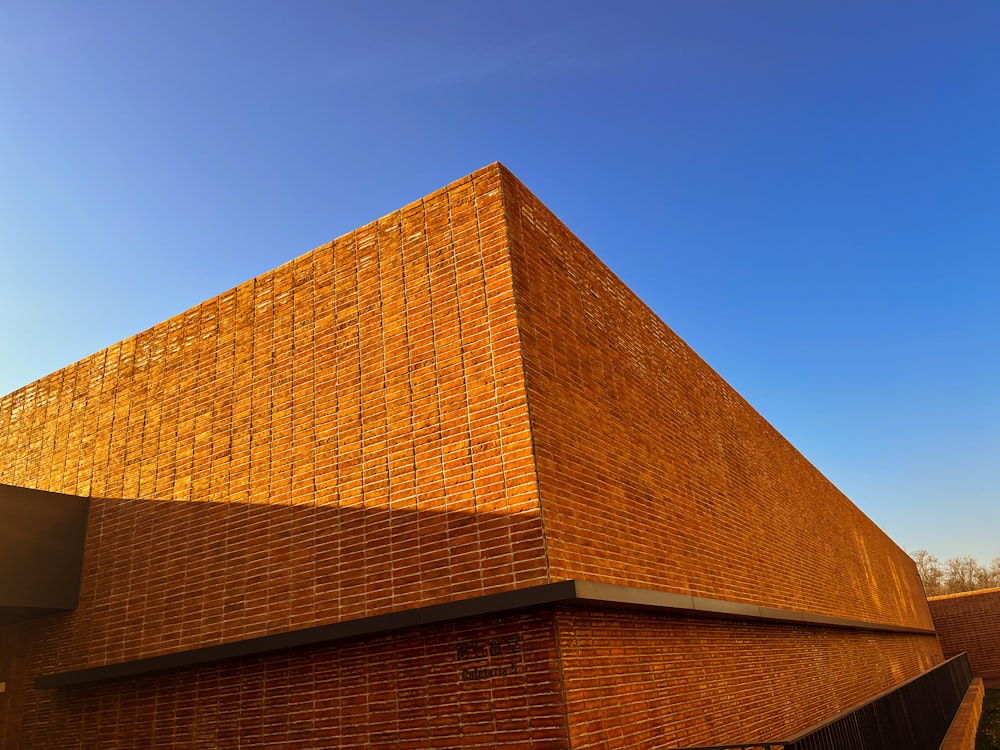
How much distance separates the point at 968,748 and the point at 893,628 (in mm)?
8178

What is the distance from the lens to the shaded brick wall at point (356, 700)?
5.53 meters

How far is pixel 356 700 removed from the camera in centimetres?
633

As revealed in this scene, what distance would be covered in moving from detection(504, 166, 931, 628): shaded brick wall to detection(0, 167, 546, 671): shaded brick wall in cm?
41

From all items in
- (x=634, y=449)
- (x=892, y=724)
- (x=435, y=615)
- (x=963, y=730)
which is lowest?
(x=963, y=730)

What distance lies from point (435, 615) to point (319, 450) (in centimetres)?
244

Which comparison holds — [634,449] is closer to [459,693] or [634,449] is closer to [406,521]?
[406,521]

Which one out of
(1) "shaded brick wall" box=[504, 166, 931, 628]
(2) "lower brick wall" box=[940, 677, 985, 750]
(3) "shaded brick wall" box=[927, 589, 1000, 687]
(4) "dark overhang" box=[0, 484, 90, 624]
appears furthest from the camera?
(3) "shaded brick wall" box=[927, 589, 1000, 687]

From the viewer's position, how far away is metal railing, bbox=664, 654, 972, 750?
6.01m

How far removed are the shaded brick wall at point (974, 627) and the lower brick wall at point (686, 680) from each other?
2764 cm

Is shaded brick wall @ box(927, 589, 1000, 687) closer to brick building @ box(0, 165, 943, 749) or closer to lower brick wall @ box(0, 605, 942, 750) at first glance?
brick building @ box(0, 165, 943, 749)

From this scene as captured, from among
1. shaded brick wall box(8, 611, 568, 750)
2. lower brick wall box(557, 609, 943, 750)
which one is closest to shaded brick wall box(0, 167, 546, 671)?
shaded brick wall box(8, 611, 568, 750)

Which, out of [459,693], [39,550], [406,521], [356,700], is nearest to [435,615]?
[459,693]

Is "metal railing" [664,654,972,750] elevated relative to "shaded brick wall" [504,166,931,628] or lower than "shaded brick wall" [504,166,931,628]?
lower

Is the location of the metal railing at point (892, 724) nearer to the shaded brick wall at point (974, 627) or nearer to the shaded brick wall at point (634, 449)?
the shaded brick wall at point (634, 449)
